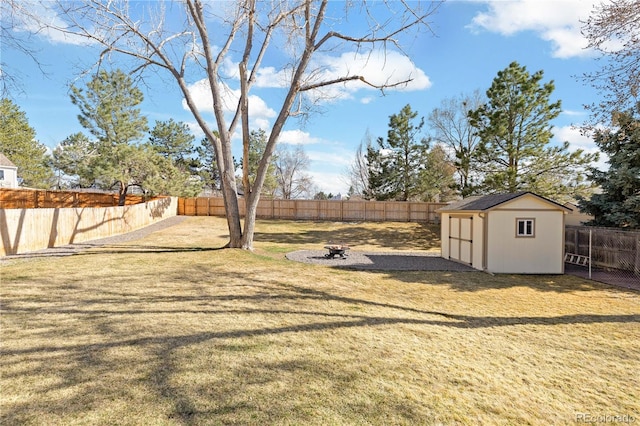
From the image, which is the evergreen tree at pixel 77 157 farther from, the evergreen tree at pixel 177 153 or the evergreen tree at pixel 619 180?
the evergreen tree at pixel 619 180

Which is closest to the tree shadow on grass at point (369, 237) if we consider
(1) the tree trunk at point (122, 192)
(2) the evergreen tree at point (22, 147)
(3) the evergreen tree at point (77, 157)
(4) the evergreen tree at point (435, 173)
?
(4) the evergreen tree at point (435, 173)

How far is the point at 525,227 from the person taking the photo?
11.0 meters

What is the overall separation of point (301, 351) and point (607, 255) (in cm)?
1306

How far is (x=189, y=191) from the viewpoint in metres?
26.2

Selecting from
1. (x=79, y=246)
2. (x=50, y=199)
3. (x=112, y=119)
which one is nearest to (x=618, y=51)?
(x=79, y=246)

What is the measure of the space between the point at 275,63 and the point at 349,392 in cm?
1223

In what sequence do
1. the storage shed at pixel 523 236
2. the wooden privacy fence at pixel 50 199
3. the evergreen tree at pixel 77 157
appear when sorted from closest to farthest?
the storage shed at pixel 523 236 < the evergreen tree at pixel 77 157 < the wooden privacy fence at pixel 50 199

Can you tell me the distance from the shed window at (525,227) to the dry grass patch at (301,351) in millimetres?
3008

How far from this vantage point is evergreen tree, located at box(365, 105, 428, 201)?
90.1 ft

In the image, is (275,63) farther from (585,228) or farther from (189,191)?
(189,191)

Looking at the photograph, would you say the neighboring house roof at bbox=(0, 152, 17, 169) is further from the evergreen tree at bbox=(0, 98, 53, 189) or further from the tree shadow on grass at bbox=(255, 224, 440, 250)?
the tree shadow on grass at bbox=(255, 224, 440, 250)

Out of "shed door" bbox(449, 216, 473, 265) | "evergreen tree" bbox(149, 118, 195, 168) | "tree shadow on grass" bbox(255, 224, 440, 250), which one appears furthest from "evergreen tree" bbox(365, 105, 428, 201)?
"evergreen tree" bbox(149, 118, 195, 168)

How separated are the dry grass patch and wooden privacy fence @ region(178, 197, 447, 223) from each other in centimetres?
1963

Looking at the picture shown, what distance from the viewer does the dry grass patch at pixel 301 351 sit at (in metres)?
2.82
